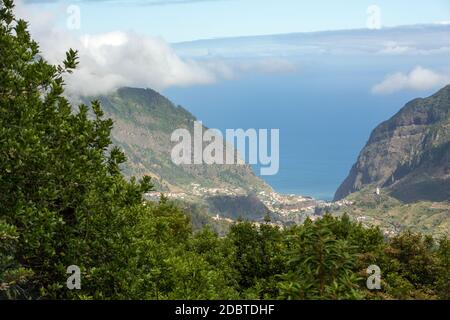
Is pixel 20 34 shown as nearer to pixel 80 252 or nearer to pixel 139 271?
pixel 80 252

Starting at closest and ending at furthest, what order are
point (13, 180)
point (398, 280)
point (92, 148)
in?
point (13, 180), point (92, 148), point (398, 280)

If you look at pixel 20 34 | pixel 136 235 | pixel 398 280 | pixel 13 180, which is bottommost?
pixel 398 280

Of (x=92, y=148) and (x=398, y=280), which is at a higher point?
(x=92, y=148)
